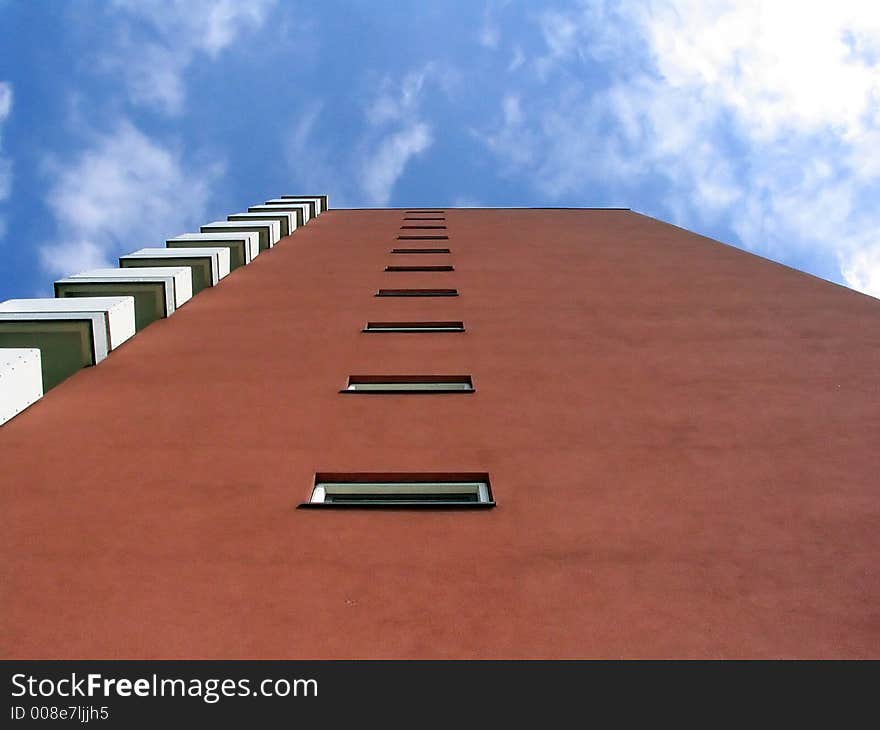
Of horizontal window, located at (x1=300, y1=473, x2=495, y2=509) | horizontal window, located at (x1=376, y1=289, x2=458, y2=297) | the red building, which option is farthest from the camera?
horizontal window, located at (x1=376, y1=289, x2=458, y2=297)

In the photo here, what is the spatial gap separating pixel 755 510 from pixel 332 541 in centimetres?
302

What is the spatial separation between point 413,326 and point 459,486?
177 inches

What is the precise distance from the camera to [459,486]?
20.7 ft

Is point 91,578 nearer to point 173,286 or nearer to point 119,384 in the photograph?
point 119,384

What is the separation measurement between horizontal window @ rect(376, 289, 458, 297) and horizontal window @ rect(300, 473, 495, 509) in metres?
6.09

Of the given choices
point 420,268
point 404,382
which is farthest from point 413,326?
point 420,268

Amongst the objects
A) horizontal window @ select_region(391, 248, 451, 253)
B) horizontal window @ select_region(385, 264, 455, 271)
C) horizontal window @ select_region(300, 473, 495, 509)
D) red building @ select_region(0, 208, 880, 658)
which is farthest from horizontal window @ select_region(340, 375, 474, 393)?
horizontal window @ select_region(391, 248, 451, 253)

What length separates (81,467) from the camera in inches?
251

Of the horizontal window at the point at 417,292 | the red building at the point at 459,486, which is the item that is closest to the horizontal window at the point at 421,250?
the horizontal window at the point at 417,292

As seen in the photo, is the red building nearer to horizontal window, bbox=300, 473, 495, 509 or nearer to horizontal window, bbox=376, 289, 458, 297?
horizontal window, bbox=300, 473, 495, 509

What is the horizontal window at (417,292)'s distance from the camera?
1220 cm

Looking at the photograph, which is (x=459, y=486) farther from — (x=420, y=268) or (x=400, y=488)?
(x=420, y=268)

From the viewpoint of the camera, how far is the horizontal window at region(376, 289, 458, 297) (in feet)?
40.0

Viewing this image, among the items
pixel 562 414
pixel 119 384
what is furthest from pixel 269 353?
pixel 562 414
